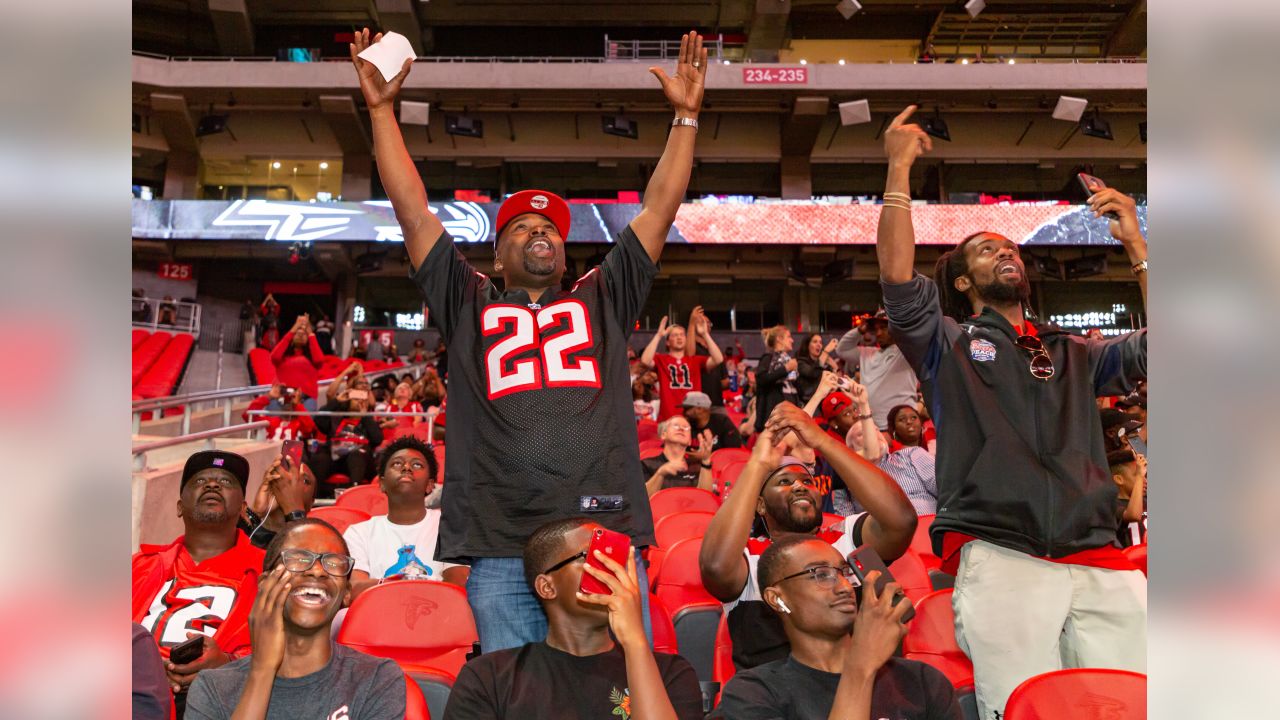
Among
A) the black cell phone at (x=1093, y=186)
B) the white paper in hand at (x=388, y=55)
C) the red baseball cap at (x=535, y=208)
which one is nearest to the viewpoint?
the black cell phone at (x=1093, y=186)

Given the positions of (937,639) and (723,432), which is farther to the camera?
A: (723,432)

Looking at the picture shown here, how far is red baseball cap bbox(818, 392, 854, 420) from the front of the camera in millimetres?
5402

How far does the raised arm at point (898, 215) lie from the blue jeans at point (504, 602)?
33.4 inches

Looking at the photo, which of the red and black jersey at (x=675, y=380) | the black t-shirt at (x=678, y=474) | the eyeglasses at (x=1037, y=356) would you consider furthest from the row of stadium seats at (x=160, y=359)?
the eyeglasses at (x=1037, y=356)

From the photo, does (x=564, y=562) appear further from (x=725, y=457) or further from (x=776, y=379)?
(x=776, y=379)

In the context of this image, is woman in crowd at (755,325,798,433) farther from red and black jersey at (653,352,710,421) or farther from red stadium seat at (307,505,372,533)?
red stadium seat at (307,505,372,533)

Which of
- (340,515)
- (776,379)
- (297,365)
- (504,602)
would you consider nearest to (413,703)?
(504,602)

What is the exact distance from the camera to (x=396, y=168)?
213 centimetres

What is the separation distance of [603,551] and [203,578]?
1871 mm

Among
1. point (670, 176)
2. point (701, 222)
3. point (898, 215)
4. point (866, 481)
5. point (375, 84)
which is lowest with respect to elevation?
point (866, 481)

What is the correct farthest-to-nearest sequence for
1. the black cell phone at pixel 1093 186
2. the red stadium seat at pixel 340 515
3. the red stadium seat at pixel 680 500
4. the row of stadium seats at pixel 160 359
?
the row of stadium seats at pixel 160 359 → the red stadium seat at pixel 680 500 → the red stadium seat at pixel 340 515 → the black cell phone at pixel 1093 186

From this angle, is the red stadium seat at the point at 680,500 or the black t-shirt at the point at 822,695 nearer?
the black t-shirt at the point at 822,695

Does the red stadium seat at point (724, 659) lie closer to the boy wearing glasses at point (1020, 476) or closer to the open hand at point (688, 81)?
the boy wearing glasses at point (1020, 476)

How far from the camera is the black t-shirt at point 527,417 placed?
1951mm
